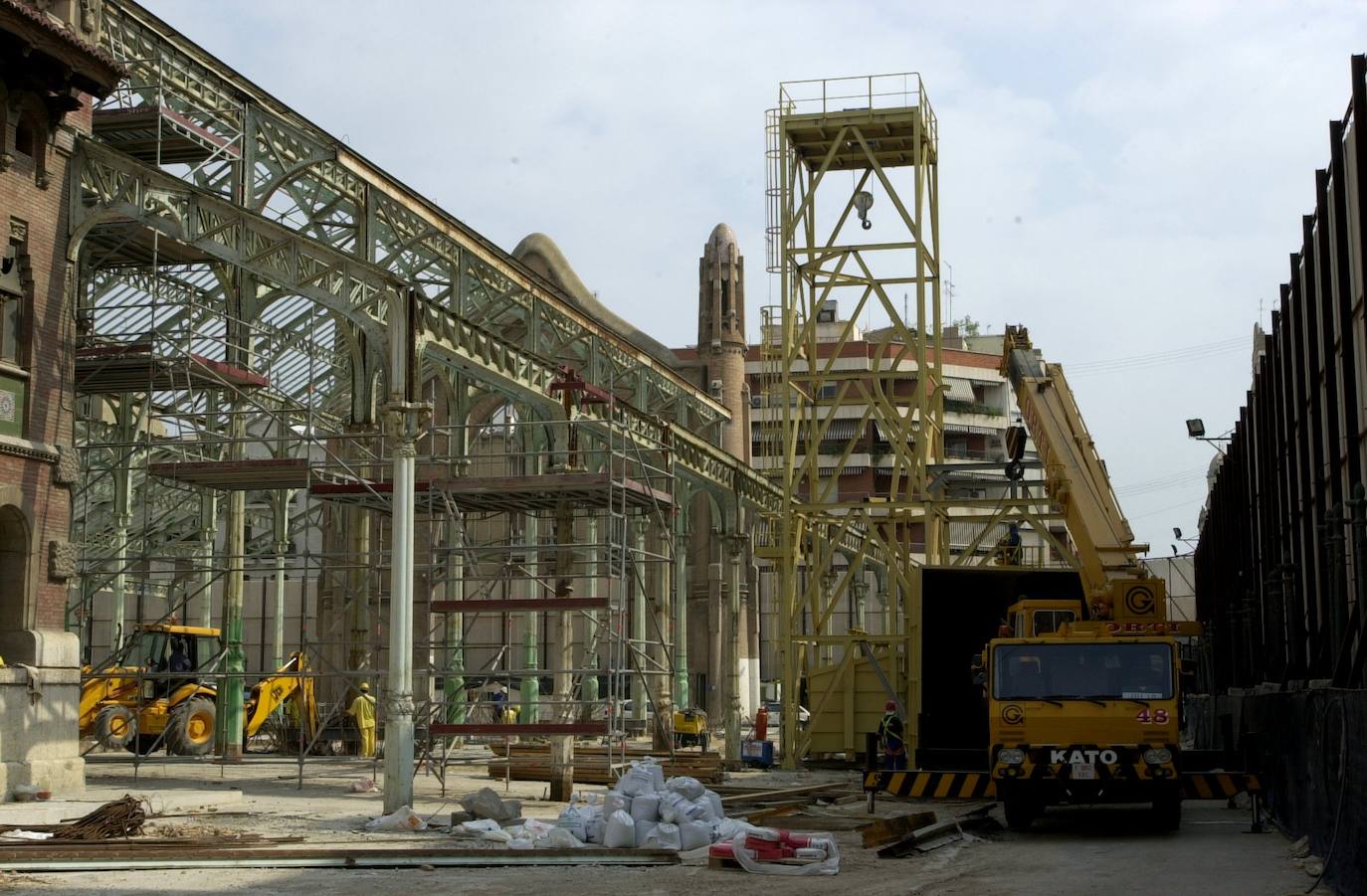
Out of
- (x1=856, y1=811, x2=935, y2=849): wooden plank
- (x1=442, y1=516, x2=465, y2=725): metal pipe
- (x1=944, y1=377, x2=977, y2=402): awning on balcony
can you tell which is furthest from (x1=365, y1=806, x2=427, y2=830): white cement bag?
(x1=944, y1=377, x2=977, y2=402): awning on balcony

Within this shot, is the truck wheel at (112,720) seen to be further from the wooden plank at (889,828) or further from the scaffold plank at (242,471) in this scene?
the wooden plank at (889,828)

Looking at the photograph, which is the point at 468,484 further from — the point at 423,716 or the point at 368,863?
the point at 368,863

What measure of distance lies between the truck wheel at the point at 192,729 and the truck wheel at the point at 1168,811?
21227mm

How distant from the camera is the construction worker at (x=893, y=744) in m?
24.6

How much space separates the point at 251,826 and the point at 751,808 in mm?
6439

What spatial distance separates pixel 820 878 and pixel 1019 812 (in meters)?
4.74

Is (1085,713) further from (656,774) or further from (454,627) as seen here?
(454,627)

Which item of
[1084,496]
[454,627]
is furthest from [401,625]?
[454,627]

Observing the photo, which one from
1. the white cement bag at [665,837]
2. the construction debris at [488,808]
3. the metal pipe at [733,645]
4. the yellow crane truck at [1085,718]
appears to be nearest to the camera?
the white cement bag at [665,837]

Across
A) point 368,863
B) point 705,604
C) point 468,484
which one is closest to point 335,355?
point 468,484

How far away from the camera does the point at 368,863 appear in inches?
551

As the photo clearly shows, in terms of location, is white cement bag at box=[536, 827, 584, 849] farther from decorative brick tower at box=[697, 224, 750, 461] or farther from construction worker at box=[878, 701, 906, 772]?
decorative brick tower at box=[697, 224, 750, 461]

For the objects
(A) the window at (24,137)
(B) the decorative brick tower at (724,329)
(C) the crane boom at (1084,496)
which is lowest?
(C) the crane boom at (1084,496)

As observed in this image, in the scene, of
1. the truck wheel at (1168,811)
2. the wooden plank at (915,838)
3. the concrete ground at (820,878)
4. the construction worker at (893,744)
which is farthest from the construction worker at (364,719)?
the truck wheel at (1168,811)
